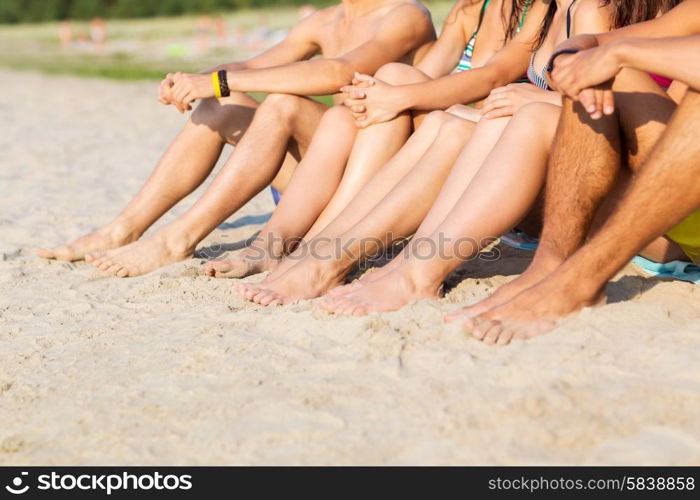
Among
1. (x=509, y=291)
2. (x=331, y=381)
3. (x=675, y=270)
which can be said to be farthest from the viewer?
(x=675, y=270)

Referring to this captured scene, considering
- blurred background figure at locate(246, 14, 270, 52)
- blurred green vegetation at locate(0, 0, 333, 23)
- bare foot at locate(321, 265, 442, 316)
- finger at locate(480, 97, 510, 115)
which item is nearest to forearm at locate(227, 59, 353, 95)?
finger at locate(480, 97, 510, 115)

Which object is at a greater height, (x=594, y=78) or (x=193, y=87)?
(x=594, y=78)

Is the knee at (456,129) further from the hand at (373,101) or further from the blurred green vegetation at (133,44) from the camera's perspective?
the blurred green vegetation at (133,44)

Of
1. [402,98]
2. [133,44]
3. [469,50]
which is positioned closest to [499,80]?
[469,50]

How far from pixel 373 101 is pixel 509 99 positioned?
64 centimetres

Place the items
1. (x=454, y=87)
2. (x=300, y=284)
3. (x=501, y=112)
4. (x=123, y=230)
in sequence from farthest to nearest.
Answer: (x=123, y=230) → (x=454, y=87) → (x=300, y=284) → (x=501, y=112)

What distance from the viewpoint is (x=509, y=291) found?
116 inches

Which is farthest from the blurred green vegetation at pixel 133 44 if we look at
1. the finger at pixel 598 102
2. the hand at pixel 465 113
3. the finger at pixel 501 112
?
the finger at pixel 598 102

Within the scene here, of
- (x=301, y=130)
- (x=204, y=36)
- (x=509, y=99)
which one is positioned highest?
(x=509, y=99)

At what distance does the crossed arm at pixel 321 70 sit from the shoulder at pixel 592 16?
1099 millimetres

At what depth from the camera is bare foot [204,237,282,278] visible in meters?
3.80

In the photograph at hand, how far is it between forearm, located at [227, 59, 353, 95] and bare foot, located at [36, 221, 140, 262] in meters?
0.94

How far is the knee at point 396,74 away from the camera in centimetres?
370

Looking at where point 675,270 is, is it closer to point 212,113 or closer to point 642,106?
point 642,106
